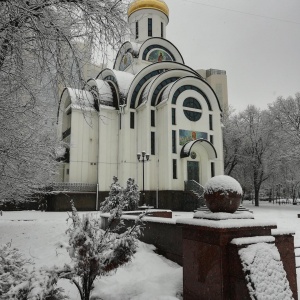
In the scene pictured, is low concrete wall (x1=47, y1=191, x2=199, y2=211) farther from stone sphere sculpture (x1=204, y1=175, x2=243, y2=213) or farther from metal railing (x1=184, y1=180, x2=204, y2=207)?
stone sphere sculpture (x1=204, y1=175, x2=243, y2=213)

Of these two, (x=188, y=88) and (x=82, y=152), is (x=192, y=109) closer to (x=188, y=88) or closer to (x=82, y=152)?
(x=188, y=88)

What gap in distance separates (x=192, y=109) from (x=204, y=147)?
10.5 feet

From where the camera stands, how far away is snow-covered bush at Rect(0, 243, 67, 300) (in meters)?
3.05

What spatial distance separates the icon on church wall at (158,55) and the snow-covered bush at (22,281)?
90.8ft

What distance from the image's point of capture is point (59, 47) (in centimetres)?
402

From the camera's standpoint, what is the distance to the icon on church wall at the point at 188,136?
74.6 feet

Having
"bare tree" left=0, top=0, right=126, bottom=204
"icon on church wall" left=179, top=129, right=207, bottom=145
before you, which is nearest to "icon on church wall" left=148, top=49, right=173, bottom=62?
"icon on church wall" left=179, top=129, right=207, bottom=145

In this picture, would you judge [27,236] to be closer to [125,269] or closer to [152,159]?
[125,269]

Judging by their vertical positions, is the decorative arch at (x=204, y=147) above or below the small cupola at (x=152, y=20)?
below

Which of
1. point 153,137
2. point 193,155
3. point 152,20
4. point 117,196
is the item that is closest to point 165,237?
point 117,196

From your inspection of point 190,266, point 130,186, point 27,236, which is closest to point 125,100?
point 130,186

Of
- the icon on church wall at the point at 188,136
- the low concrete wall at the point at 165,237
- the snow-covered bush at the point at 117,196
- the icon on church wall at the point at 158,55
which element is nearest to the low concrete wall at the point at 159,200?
the icon on church wall at the point at 188,136

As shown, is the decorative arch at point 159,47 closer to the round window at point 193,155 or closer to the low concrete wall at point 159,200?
the round window at point 193,155

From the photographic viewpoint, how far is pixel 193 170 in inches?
906
